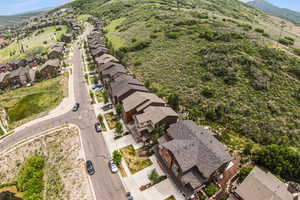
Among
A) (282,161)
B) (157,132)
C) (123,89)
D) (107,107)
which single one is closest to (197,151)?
(157,132)

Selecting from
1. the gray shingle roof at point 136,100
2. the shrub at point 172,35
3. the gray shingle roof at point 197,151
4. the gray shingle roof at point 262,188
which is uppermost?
the shrub at point 172,35

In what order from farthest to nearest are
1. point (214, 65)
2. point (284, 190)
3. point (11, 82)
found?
point (11, 82)
point (214, 65)
point (284, 190)

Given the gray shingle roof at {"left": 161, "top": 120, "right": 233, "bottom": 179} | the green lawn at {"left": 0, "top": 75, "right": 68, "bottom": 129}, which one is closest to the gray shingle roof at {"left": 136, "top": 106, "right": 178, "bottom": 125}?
the gray shingle roof at {"left": 161, "top": 120, "right": 233, "bottom": 179}

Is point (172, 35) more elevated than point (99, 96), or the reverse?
point (172, 35)

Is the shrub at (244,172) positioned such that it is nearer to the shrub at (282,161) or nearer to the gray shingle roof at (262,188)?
the gray shingle roof at (262,188)

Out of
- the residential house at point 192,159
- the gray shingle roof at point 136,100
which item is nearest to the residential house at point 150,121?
the gray shingle roof at point 136,100

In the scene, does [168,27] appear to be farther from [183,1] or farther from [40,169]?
[183,1]

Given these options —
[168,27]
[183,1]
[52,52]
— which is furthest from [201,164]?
[183,1]

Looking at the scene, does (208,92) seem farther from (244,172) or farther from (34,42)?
(34,42)
